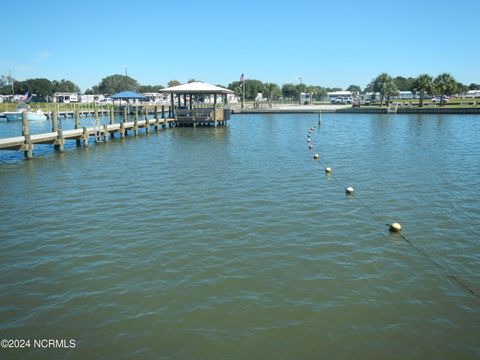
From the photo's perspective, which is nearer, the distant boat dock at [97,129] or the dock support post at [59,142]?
the distant boat dock at [97,129]

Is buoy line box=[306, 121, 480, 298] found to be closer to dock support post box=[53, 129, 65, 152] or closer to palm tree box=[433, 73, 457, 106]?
dock support post box=[53, 129, 65, 152]

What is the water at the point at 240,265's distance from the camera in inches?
284

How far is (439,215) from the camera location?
45.5ft

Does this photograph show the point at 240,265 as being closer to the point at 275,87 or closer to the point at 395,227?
the point at 395,227

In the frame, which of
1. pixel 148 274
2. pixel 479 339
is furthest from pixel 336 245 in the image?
pixel 148 274

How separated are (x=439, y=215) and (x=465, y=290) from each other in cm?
546

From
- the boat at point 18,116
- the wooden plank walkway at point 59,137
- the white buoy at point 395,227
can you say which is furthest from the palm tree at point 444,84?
the white buoy at point 395,227

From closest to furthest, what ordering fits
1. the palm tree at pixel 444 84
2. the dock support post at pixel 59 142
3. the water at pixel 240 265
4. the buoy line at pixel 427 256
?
the water at pixel 240 265, the buoy line at pixel 427 256, the dock support post at pixel 59 142, the palm tree at pixel 444 84

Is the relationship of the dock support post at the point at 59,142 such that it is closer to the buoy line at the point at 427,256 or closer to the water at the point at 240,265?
the water at the point at 240,265

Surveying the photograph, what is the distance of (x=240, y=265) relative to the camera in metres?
10.0

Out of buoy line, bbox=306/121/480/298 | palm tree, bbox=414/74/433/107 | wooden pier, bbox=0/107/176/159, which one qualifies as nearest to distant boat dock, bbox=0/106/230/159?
wooden pier, bbox=0/107/176/159

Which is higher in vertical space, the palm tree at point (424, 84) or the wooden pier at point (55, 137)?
the palm tree at point (424, 84)

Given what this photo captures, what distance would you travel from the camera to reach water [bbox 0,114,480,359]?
7.22 m

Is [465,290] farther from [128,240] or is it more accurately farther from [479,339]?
[128,240]
